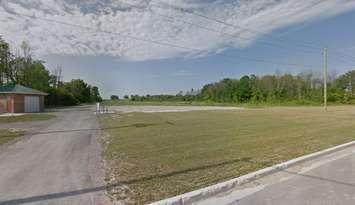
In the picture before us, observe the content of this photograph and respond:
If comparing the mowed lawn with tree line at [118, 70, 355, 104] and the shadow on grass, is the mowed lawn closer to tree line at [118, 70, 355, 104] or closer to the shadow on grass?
the shadow on grass

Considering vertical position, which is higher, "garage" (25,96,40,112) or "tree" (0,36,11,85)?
"tree" (0,36,11,85)

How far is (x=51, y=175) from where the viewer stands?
6594 mm

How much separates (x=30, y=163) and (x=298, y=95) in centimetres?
8917

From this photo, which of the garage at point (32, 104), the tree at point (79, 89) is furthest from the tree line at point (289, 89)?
the garage at point (32, 104)

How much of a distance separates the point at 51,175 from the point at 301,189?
526 cm

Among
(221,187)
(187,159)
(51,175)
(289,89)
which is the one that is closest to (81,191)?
(51,175)

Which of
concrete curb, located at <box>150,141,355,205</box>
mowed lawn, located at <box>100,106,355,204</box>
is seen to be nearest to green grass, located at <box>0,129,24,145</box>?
mowed lawn, located at <box>100,106,355,204</box>

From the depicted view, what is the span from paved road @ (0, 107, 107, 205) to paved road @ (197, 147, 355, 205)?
222 centimetres

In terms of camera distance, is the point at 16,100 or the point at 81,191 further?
the point at 16,100

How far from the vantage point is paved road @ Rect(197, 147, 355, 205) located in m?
5.18

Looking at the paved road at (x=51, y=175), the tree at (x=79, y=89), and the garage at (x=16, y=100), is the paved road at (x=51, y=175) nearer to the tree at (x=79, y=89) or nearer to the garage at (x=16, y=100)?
the garage at (x=16, y=100)

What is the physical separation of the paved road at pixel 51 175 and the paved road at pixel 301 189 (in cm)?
222

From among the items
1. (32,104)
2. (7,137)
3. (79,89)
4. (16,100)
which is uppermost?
(79,89)

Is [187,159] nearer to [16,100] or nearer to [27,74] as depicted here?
[16,100]
